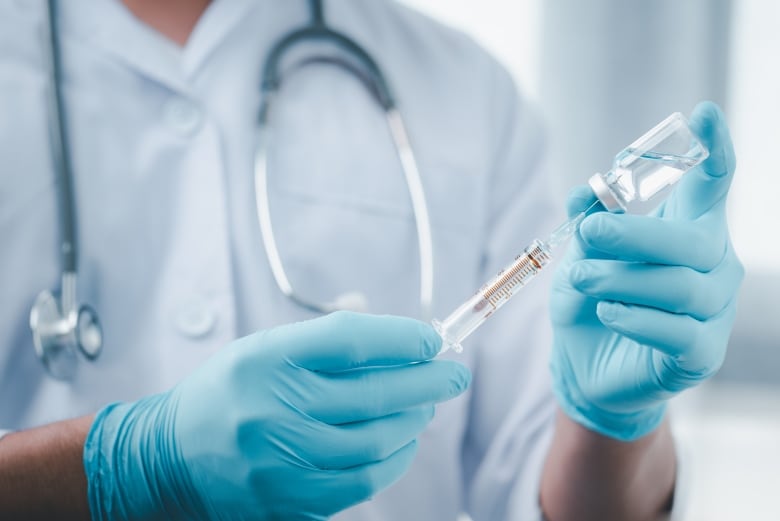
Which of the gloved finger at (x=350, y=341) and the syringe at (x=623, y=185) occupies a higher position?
the syringe at (x=623, y=185)

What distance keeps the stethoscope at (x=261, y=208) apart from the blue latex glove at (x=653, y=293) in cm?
18

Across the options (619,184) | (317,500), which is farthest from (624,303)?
(317,500)

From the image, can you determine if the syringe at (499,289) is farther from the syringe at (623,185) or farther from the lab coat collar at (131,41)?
the lab coat collar at (131,41)

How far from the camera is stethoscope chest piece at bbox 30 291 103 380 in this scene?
629mm

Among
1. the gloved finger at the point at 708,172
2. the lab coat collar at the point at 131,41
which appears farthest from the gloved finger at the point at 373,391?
the lab coat collar at the point at 131,41

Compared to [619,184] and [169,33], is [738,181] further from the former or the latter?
[169,33]

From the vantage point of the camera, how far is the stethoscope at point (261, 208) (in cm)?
64

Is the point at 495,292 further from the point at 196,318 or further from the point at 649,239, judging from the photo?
the point at 196,318

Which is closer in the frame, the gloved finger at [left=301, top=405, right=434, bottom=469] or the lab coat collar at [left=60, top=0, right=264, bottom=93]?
the gloved finger at [left=301, top=405, right=434, bottom=469]

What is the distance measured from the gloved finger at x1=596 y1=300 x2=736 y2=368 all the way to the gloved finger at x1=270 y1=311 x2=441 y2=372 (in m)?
0.16

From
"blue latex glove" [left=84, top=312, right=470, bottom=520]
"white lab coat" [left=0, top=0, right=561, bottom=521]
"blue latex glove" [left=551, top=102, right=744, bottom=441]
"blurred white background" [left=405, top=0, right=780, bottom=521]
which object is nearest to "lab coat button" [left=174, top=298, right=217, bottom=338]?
"white lab coat" [left=0, top=0, right=561, bottom=521]

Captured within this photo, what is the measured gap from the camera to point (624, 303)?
59cm

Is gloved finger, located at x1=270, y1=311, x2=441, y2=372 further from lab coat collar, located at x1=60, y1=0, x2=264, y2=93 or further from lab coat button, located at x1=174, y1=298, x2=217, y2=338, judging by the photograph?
lab coat collar, located at x1=60, y1=0, x2=264, y2=93

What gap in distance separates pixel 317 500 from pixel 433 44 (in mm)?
609
